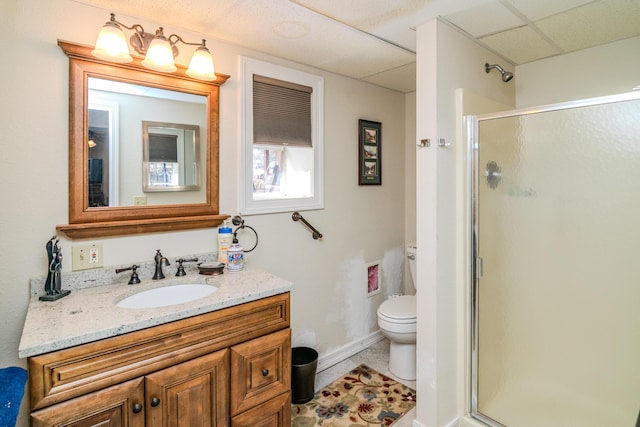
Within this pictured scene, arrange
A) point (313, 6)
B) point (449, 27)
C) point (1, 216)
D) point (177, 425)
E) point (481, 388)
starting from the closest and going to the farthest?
point (177, 425), point (1, 216), point (313, 6), point (449, 27), point (481, 388)

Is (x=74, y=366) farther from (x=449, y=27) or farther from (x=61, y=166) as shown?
(x=449, y=27)

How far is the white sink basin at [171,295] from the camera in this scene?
5.17 ft

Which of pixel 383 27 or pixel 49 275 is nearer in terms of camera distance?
pixel 49 275

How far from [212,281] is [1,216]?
2.85ft

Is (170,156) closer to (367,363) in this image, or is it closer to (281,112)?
(281,112)

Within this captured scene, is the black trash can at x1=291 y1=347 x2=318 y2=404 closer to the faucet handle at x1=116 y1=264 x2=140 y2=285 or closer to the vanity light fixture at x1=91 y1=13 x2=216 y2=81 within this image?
the faucet handle at x1=116 y1=264 x2=140 y2=285

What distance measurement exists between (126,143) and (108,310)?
803 mm

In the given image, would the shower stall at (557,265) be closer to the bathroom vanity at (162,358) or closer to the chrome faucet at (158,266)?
the bathroom vanity at (162,358)

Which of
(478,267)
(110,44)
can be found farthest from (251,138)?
(478,267)

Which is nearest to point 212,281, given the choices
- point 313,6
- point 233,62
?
point 233,62

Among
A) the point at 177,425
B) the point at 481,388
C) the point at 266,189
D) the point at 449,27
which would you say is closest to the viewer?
the point at 177,425

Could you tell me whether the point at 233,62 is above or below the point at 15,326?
above

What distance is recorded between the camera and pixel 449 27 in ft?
5.98

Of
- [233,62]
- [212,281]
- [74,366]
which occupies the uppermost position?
[233,62]
